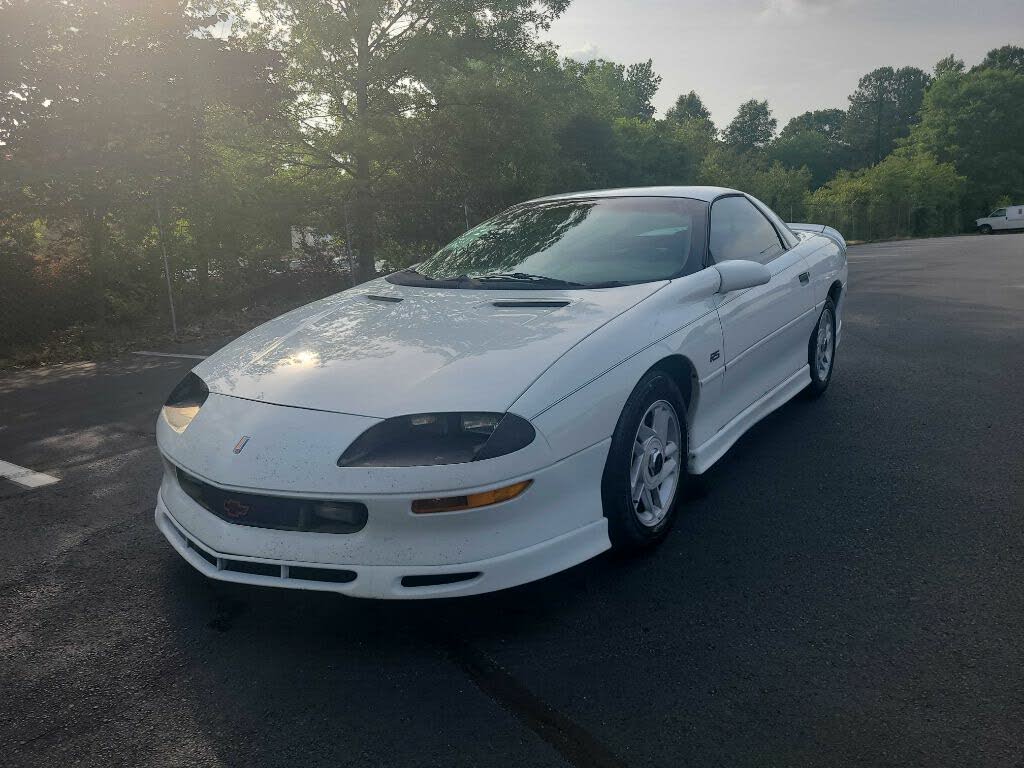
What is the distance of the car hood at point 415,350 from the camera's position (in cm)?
269

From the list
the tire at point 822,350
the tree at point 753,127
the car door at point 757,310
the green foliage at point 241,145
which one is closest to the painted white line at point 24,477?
the car door at point 757,310

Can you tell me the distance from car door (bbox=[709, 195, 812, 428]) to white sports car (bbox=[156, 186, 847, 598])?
0.03 m

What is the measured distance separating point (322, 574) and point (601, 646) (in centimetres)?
92

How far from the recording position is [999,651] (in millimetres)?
2457

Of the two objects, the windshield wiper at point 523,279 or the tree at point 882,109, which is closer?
the windshield wiper at point 523,279

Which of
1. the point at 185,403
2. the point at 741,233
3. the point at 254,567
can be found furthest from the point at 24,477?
the point at 741,233

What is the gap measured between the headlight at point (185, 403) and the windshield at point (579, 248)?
1301mm

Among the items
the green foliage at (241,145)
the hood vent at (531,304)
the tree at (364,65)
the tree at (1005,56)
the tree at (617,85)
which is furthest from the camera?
the tree at (1005,56)

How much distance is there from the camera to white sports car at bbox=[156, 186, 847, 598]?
8.21ft

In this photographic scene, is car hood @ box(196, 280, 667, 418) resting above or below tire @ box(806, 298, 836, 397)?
above

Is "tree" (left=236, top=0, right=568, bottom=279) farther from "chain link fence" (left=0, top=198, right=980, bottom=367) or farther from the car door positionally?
the car door

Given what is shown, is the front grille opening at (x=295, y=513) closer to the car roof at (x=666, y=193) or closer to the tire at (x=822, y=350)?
the car roof at (x=666, y=193)

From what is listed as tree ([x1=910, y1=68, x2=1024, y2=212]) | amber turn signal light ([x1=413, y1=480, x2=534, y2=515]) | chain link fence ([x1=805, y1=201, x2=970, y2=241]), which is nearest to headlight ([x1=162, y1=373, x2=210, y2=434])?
amber turn signal light ([x1=413, y1=480, x2=534, y2=515])

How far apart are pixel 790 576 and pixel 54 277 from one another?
1139 cm
